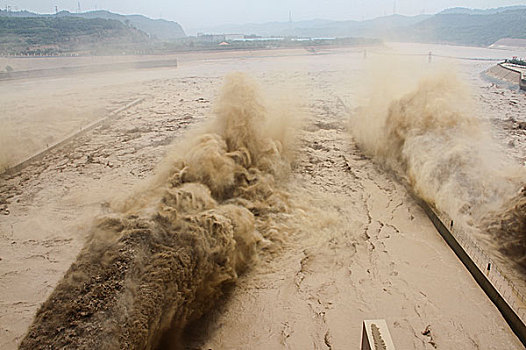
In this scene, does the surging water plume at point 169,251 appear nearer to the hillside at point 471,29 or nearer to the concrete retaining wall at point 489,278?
the concrete retaining wall at point 489,278

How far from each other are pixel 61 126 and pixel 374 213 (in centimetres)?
1248

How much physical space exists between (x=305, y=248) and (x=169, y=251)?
101 inches

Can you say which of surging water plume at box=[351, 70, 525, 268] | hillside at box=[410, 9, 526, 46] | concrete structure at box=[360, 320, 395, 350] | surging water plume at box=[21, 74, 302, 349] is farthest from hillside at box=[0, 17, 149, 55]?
hillside at box=[410, 9, 526, 46]

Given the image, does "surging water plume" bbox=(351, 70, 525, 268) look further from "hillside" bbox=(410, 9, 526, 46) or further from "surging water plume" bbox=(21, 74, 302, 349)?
"hillside" bbox=(410, 9, 526, 46)

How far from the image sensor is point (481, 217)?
24.9ft

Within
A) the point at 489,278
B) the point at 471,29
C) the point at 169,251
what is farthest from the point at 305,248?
the point at 471,29

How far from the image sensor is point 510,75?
1121 inches

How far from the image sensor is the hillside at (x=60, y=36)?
33694 millimetres

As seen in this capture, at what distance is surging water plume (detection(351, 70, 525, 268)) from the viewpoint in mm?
7953

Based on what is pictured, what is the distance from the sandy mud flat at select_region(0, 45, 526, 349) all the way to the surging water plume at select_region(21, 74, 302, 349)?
409 mm

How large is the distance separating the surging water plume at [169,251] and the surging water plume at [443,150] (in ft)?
11.0

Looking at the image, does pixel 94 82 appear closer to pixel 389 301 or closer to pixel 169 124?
pixel 169 124

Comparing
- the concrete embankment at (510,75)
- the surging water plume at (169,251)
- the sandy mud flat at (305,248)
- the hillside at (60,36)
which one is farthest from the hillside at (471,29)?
the surging water plume at (169,251)

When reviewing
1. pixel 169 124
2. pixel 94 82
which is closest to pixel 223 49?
pixel 94 82
